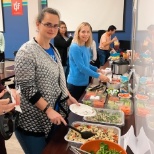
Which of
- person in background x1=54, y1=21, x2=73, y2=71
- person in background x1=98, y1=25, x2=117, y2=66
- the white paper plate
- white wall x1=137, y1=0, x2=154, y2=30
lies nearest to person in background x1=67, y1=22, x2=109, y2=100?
the white paper plate

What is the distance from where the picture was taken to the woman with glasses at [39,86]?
1.18 m

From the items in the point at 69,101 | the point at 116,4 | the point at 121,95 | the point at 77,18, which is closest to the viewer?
the point at 69,101

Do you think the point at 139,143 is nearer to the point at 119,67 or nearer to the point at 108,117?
the point at 108,117

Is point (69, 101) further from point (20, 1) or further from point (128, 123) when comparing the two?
point (20, 1)

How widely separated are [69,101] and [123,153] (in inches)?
25.3

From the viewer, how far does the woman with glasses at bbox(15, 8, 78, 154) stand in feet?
3.86

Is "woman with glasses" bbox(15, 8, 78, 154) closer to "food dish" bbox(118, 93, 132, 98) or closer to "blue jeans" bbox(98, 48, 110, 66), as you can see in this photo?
"food dish" bbox(118, 93, 132, 98)

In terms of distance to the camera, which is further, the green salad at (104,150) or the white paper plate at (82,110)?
the white paper plate at (82,110)

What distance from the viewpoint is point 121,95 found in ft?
5.99

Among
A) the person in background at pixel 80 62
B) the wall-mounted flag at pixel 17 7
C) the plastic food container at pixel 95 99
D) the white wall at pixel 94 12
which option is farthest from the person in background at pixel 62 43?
the wall-mounted flag at pixel 17 7

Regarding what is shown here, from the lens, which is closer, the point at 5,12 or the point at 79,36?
the point at 79,36

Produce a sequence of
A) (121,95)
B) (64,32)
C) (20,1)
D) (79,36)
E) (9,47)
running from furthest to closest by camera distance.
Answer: (9,47)
(20,1)
(64,32)
(79,36)
(121,95)

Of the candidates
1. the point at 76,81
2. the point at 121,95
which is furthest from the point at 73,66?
the point at 121,95

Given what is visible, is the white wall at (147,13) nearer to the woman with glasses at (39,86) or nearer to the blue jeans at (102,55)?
the woman with glasses at (39,86)
